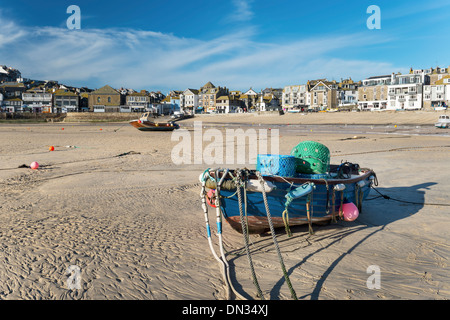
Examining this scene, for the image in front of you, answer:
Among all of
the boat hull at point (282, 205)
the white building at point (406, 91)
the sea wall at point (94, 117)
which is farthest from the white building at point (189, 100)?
the boat hull at point (282, 205)

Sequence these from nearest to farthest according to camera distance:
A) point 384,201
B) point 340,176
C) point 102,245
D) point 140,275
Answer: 1. point 140,275
2. point 102,245
3. point 340,176
4. point 384,201

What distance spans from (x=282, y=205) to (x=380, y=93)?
303 ft

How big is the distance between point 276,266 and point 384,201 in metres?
5.54

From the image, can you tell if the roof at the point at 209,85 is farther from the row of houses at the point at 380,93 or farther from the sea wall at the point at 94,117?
the sea wall at the point at 94,117

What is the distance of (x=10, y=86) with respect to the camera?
363 feet

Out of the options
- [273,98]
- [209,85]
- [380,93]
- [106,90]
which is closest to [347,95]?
[380,93]

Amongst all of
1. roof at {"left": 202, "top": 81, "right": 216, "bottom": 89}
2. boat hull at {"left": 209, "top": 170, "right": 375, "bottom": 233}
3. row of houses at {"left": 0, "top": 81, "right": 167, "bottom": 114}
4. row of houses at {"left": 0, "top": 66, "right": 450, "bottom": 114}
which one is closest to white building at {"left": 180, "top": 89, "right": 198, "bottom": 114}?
row of houses at {"left": 0, "top": 66, "right": 450, "bottom": 114}

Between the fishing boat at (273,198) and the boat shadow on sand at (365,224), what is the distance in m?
0.27

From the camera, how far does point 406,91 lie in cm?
8281

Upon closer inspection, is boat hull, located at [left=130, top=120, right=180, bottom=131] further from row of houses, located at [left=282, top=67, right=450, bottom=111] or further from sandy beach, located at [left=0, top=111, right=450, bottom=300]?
row of houses, located at [left=282, top=67, right=450, bottom=111]

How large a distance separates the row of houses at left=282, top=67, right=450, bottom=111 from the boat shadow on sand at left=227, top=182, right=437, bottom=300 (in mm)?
75473
